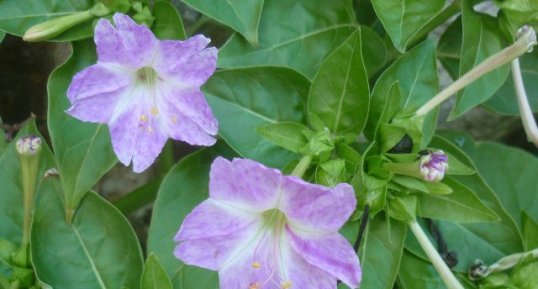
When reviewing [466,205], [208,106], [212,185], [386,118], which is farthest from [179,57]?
[466,205]

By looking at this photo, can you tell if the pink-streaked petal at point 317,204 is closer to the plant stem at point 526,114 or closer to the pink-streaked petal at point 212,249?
the pink-streaked petal at point 212,249

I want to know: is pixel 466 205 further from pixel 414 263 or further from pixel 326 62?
pixel 326 62

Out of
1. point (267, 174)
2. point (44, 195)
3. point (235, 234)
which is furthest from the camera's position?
point (44, 195)

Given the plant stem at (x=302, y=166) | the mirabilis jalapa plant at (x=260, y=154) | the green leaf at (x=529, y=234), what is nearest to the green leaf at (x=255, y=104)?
the mirabilis jalapa plant at (x=260, y=154)

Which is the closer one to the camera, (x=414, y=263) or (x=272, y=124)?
(x=272, y=124)

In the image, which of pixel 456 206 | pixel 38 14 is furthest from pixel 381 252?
pixel 38 14

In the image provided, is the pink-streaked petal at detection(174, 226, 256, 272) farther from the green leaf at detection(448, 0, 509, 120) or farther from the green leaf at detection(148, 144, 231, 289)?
the green leaf at detection(448, 0, 509, 120)
